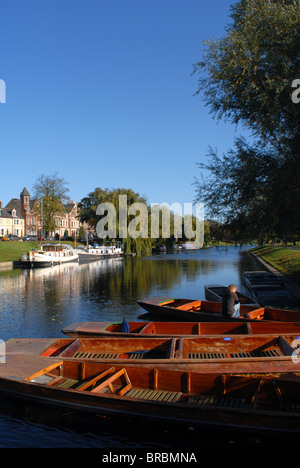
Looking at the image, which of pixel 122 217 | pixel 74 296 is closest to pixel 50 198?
pixel 122 217

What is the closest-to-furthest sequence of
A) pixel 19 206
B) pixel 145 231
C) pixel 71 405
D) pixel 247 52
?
pixel 71 405, pixel 247 52, pixel 145 231, pixel 19 206

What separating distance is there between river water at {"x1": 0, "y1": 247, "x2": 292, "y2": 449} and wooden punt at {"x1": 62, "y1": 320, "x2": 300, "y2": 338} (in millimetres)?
3265

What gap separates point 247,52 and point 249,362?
13.5 meters

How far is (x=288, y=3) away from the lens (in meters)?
17.6

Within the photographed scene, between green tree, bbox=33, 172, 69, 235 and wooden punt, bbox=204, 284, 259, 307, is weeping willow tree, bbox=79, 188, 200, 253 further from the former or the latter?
wooden punt, bbox=204, 284, 259, 307

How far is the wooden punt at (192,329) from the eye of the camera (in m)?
12.3

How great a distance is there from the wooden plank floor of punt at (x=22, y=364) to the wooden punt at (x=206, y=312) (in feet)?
22.3

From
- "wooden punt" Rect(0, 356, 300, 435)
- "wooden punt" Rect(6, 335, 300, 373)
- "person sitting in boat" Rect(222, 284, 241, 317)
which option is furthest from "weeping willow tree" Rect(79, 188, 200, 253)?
"wooden punt" Rect(0, 356, 300, 435)

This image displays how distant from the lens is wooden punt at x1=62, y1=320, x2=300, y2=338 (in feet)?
40.4

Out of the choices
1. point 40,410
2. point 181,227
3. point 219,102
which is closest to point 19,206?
point 181,227

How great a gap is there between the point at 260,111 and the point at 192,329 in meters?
9.98

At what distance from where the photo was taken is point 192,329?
1288cm
